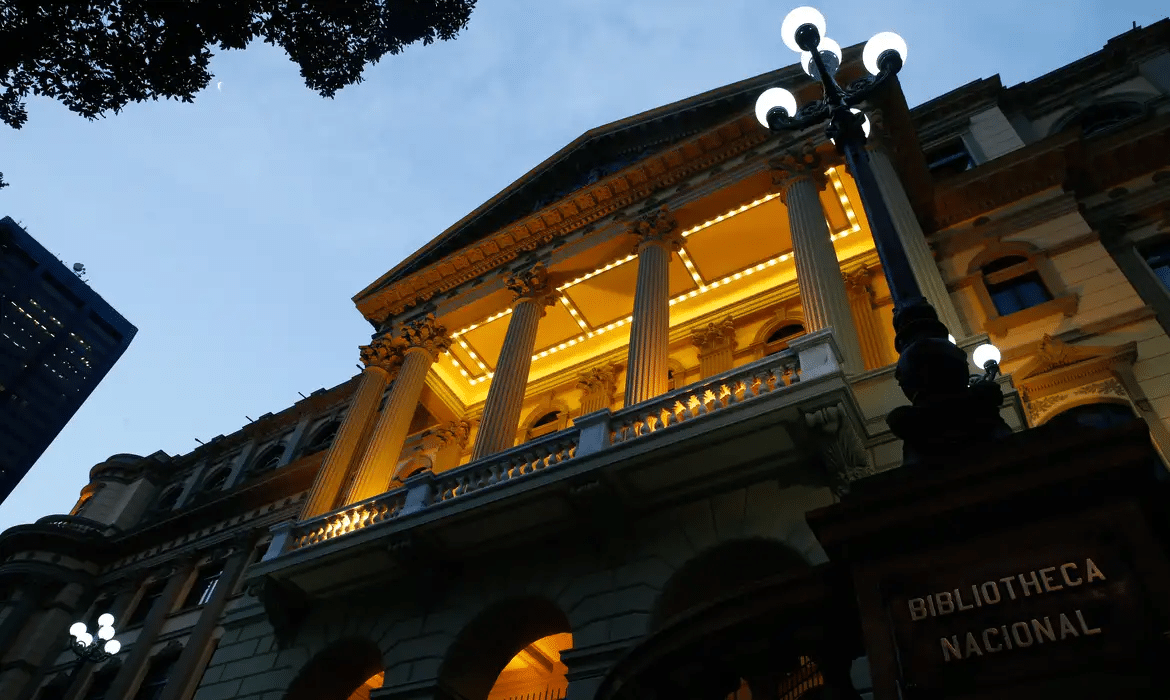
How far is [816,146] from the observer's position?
18.2 meters

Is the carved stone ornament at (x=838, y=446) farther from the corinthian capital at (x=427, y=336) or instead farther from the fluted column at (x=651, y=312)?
the corinthian capital at (x=427, y=336)

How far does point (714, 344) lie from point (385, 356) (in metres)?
9.28

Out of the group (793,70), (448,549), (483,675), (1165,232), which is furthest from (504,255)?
(1165,232)

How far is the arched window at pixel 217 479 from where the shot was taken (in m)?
36.2

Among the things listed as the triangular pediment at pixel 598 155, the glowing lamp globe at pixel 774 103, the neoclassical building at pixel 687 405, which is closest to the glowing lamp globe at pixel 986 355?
the neoclassical building at pixel 687 405

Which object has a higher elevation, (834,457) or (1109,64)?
(1109,64)

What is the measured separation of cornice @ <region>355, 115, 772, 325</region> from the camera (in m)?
20.2

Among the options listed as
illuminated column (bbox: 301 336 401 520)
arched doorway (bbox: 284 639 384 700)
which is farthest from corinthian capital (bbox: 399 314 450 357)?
arched doorway (bbox: 284 639 384 700)

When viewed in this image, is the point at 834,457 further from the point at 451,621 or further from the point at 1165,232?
the point at 1165,232

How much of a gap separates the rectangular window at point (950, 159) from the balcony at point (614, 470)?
10.8 meters

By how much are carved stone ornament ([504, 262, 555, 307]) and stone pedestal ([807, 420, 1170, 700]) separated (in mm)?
17151

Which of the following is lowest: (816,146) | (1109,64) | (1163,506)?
(1163,506)

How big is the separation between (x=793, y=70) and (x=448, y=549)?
1383 centimetres

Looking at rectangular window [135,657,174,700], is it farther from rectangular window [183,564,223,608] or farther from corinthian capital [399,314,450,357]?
corinthian capital [399,314,450,357]
